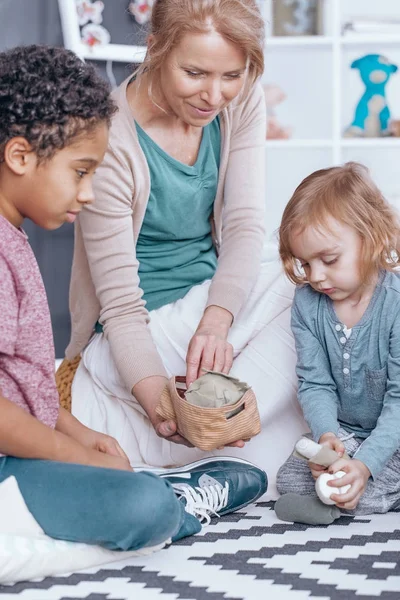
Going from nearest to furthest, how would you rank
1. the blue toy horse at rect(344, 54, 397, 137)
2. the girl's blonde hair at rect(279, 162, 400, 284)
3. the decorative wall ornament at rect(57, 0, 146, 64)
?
the girl's blonde hair at rect(279, 162, 400, 284)
the decorative wall ornament at rect(57, 0, 146, 64)
the blue toy horse at rect(344, 54, 397, 137)

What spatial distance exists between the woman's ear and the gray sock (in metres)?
0.66

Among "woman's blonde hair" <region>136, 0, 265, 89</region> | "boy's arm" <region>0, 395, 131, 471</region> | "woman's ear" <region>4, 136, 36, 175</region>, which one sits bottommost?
"boy's arm" <region>0, 395, 131, 471</region>

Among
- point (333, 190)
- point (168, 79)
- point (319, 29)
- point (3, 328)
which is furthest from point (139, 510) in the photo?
point (319, 29)

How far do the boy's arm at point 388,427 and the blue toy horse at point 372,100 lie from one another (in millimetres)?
2083

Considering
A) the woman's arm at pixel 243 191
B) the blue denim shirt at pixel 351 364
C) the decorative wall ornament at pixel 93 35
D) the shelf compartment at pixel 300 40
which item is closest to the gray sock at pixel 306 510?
the blue denim shirt at pixel 351 364

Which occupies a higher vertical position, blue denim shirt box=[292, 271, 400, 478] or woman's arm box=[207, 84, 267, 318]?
woman's arm box=[207, 84, 267, 318]

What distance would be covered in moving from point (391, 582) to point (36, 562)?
0.45 metres

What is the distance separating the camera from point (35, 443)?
1.29 metres

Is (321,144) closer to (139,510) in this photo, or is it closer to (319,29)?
(319,29)

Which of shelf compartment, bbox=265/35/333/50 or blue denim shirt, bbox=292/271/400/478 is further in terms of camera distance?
shelf compartment, bbox=265/35/333/50

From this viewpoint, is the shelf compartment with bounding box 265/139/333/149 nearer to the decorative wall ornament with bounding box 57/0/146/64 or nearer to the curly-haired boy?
the decorative wall ornament with bounding box 57/0/146/64

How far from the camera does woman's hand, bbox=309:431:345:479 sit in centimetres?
151

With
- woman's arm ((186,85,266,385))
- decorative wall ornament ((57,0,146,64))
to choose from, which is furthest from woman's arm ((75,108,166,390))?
decorative wall ornament ((57,0,146,64))

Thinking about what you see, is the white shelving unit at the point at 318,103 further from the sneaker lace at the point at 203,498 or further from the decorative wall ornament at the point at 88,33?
the sneaker lace at the point at 203,498
